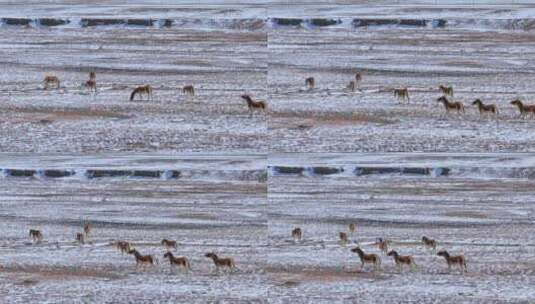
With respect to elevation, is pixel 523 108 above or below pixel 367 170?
above

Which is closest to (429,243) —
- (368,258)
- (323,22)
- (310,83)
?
(368,258)

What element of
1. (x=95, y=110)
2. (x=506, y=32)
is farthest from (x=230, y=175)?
(x=506, y=32)

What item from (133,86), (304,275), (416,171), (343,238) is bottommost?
(304,275)

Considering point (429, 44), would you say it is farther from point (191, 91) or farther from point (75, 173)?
point (75, 173)

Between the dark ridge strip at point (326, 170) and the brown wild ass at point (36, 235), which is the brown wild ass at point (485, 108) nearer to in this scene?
the dark ridge strip at point (326, 170)

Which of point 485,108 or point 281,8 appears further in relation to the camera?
point 281,8

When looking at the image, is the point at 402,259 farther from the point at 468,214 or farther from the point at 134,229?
the point at 134,229
